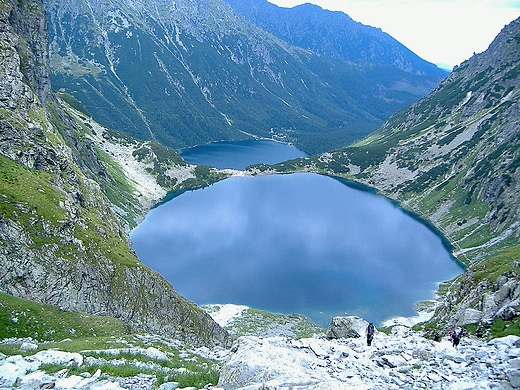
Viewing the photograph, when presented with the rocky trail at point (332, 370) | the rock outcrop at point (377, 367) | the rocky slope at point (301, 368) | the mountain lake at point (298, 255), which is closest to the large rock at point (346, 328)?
the rocky slope at point (301, 368)

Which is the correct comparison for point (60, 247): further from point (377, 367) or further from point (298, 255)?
point (298, 255)

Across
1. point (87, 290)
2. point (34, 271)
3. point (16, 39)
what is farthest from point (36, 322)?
point (16, 39)

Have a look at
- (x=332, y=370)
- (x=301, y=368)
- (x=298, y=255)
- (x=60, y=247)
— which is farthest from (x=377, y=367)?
(x=298, y=255)

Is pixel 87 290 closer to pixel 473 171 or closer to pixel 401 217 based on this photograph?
pixel 401 217

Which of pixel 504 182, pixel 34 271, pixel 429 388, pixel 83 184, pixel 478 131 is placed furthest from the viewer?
pixel 478 131

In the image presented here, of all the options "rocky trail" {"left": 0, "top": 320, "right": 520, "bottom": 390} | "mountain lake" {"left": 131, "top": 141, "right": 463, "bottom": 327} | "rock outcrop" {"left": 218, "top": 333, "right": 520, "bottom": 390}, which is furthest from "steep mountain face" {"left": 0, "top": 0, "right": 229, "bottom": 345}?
"mountain lake" {"left": 131, "top": 141, "right": 463, "bottom": 327}

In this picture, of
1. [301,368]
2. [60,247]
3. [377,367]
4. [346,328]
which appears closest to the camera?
[301,368]
